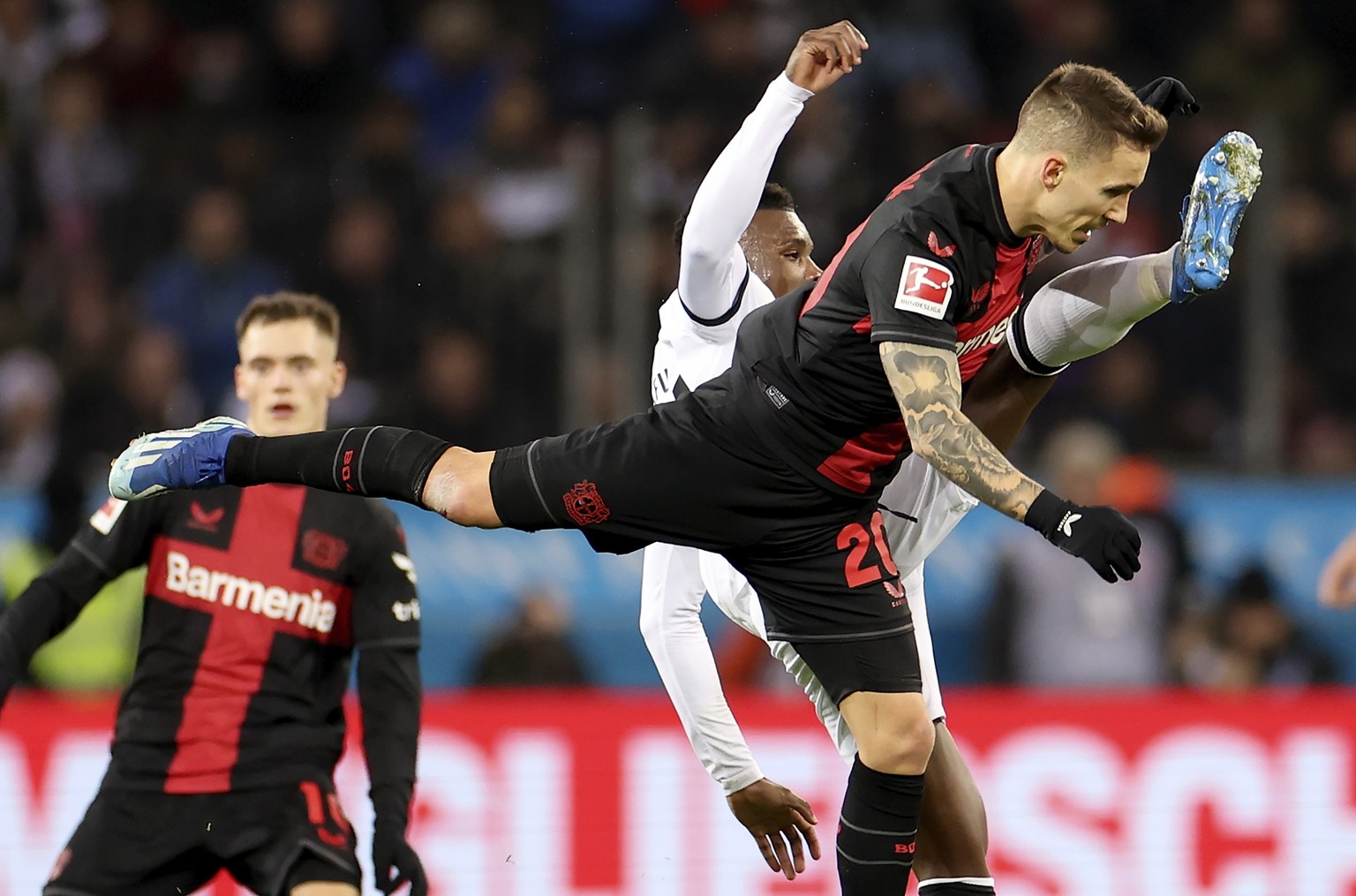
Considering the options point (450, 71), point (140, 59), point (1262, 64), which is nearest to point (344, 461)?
point (450, 71)

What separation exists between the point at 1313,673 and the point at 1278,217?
2.02m

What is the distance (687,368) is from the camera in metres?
5.33

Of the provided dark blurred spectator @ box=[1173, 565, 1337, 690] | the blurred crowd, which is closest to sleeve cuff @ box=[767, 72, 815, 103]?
the blurred crowd

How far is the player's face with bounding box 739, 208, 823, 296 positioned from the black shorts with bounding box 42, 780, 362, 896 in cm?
183

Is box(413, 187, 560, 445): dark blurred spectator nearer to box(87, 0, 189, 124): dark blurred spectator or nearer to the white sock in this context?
box(87, 0, 189, 124): dark blurred spectator

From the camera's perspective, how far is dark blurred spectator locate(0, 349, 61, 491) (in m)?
9.65

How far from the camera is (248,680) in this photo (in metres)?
5.36

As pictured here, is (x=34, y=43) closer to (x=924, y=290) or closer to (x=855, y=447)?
(x=855, y=447)

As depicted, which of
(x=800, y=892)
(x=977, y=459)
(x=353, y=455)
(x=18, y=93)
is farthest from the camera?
(x=18, y=93)

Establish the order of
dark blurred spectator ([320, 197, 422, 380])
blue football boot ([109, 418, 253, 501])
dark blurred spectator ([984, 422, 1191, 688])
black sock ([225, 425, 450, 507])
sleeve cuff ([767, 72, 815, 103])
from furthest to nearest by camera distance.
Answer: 1. dark blurred spectator ([320, 197, 422, 380])
2. dark blurred spectator ([984, 422, 1191, 688])
3. sleeve cuff ([767, 72, 815, 103])
4. blue football boot ([109, 418, 253, 501])
5. black sock ([225, 425, 450, 507])

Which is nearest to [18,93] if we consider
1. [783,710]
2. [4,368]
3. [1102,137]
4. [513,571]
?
[4,368]

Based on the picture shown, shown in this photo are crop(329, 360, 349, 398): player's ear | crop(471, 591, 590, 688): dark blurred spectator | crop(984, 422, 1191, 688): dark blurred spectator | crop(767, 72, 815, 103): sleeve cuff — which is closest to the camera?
crop(767, 72, 815, 103): sleeve cuff

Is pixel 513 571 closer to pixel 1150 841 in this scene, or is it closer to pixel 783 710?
pixel 783 710

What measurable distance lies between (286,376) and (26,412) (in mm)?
4697
